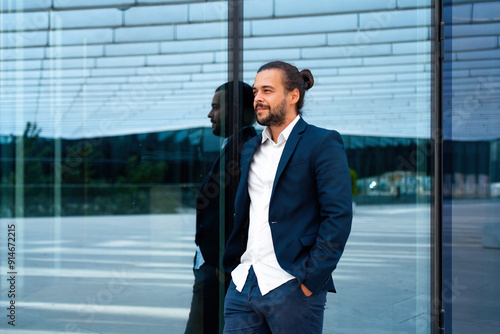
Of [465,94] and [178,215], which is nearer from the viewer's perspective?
[465,94]

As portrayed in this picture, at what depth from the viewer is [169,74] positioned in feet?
10.9

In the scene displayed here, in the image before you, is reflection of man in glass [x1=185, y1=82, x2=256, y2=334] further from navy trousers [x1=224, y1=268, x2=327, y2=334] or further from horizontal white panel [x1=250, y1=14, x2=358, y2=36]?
navy trousers [x1=224, y1=268, x2=327, y2=334]

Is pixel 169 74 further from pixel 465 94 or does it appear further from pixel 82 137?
pixel 465 94

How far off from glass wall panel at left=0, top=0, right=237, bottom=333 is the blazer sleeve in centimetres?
122

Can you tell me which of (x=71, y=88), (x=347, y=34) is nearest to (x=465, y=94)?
(x=347, y=34)

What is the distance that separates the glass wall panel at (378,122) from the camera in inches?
126

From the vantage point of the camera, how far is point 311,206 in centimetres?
181

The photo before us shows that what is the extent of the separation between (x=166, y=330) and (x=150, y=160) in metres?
1.17

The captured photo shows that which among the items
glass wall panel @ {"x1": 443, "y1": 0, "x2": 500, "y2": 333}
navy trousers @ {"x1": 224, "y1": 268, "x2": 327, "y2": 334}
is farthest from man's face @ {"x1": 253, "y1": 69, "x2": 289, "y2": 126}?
glass wall panel @ {"x1": 443, "y1": 0, "x2": 500, "y2": 333}

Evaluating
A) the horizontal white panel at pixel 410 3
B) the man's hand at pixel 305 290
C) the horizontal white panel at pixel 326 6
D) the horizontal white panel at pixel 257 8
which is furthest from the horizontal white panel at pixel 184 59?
the man's hand at pixel 305 290

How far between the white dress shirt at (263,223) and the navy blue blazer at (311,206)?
46mm

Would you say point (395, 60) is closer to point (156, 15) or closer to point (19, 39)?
point (156, 15)

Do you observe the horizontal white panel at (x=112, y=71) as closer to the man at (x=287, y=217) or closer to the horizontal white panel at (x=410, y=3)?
the man at (x=287, y=217)

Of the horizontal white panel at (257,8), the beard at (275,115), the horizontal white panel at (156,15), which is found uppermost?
the horizontal white panel at (156,15)
